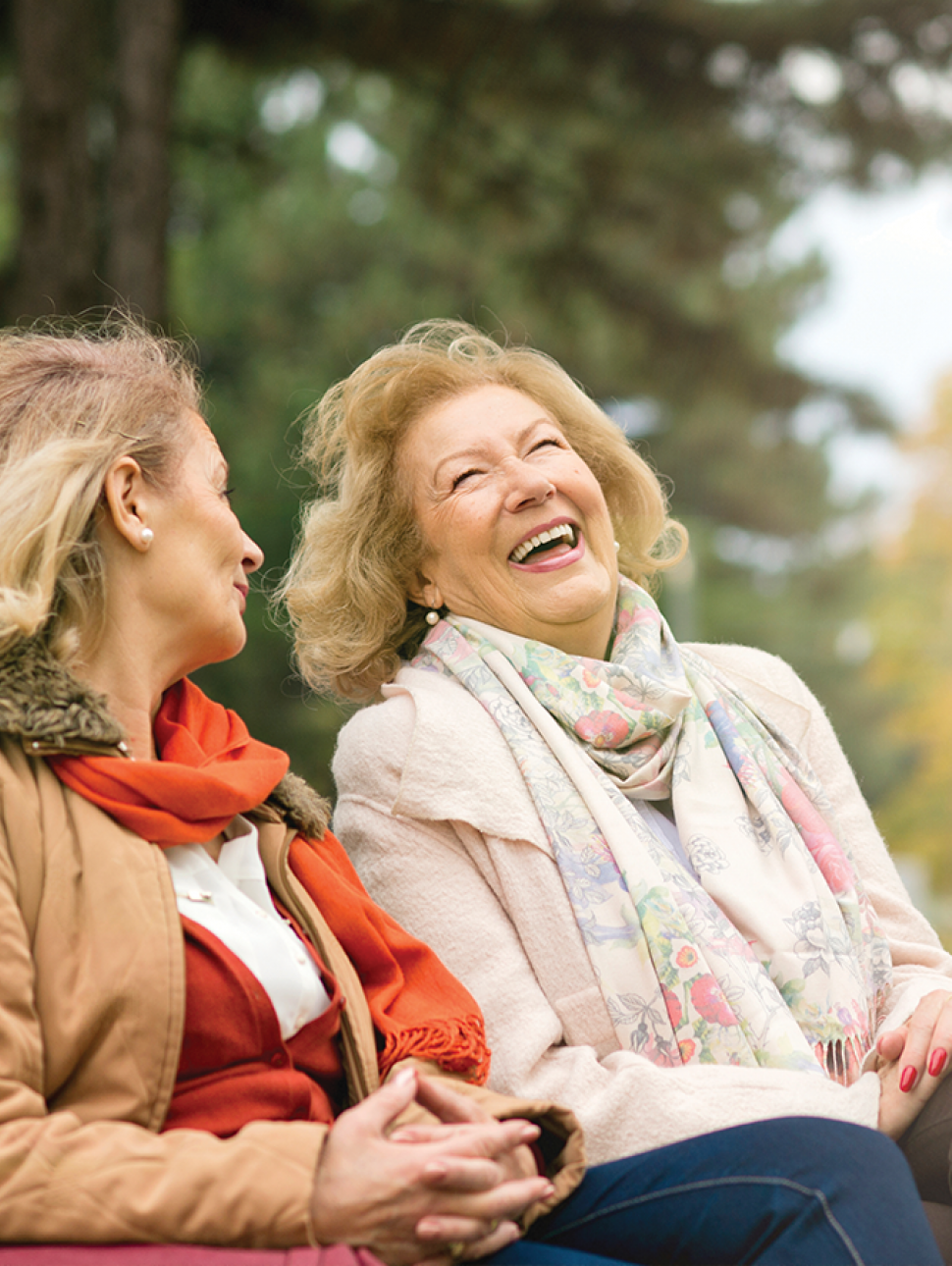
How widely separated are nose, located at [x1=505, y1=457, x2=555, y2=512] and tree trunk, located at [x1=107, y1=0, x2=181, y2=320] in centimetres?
345

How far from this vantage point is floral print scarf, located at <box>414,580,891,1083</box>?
85.4 inches

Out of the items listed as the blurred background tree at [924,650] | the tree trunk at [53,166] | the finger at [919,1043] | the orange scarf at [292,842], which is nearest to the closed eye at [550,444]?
the orange scarf at [292,842]

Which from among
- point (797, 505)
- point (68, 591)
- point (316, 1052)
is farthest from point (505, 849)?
point (797, 505)

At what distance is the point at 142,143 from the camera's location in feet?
18.8

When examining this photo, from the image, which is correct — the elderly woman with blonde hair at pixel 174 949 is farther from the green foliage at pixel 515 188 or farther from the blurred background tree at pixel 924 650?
the blurred background tree at pixel 924 650

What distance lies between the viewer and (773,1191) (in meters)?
1.72

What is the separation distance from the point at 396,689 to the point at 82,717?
38.2 inches

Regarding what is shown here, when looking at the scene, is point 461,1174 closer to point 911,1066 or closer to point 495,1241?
point 495,1241

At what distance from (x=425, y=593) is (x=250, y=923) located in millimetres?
1189

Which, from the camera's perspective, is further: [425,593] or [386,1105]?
[425,593]

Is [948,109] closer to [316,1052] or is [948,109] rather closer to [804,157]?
[804,157]

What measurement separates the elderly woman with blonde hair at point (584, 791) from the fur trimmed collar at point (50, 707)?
2.40 feet

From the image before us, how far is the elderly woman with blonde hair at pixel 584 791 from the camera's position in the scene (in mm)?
2146

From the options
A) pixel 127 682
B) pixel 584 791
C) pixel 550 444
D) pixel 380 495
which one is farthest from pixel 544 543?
pixel 127 682
